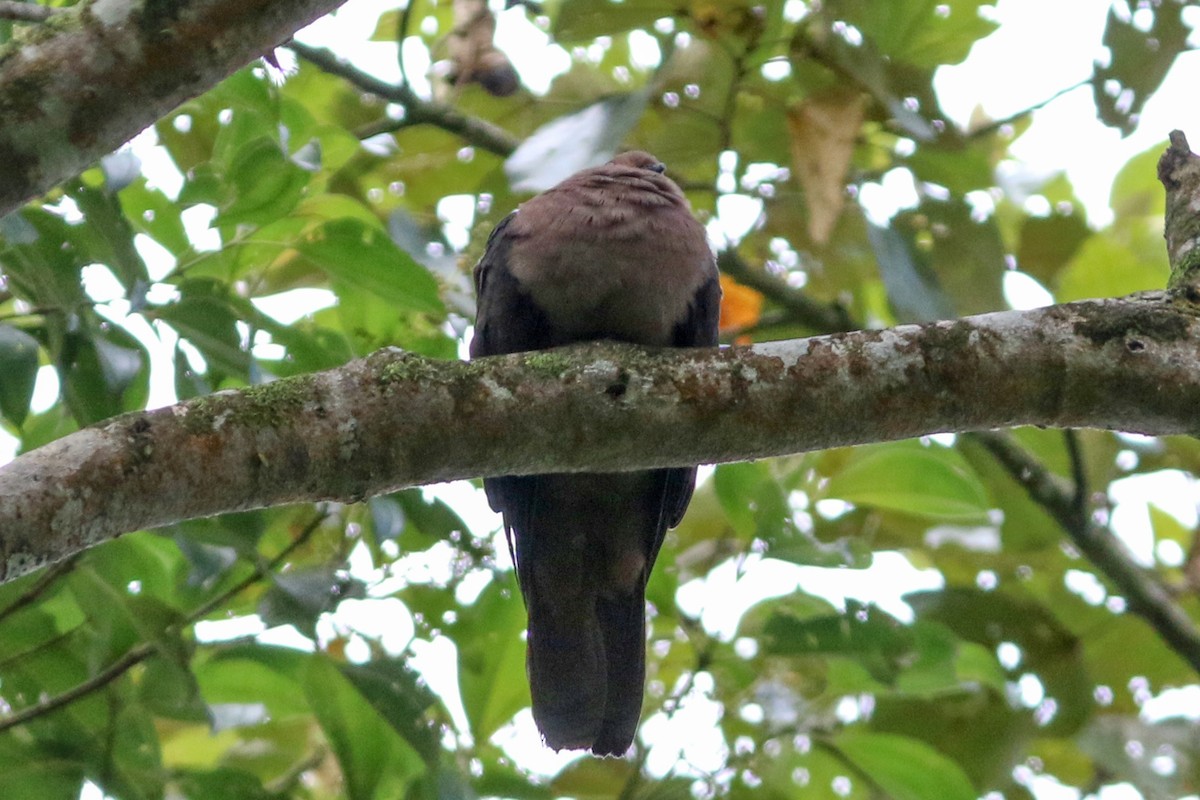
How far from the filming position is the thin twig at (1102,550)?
373 centimetres

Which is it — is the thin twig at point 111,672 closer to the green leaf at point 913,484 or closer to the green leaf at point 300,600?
the green leaf at point 300,600

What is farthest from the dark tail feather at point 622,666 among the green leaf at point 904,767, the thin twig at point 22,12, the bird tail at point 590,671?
the thin twig at point 22,12

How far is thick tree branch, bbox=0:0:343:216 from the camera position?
1.71 m

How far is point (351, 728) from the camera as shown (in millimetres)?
→ 2760

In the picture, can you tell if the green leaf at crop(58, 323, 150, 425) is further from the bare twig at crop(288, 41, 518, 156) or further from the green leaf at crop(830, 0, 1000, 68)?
the green leaf at crop(830, 0, 1000, 68)

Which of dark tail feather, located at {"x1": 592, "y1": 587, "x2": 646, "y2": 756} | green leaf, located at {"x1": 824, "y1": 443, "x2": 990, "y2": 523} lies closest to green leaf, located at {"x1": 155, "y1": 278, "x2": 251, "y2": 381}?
dark tail feather, located at {"x1": 592, "y1": 587, "x2": 646, "y2": 756}

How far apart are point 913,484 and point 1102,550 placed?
96 cm

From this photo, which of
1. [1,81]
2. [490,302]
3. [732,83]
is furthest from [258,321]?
[732,83]

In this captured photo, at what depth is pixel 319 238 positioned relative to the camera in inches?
107

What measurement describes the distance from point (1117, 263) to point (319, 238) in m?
2.57

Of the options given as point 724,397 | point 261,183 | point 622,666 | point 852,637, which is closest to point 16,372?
point 261,183

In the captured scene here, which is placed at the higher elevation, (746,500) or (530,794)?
(746,500)

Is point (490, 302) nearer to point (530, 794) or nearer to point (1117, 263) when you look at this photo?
point (530, 794)

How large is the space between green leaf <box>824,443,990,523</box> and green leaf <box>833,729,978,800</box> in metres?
0.62
